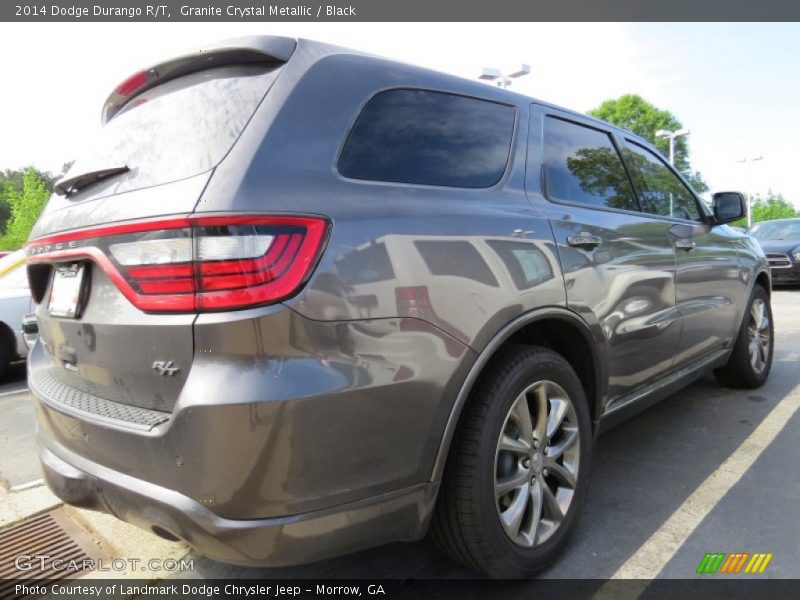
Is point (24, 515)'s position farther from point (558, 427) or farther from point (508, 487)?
point (558, 427)

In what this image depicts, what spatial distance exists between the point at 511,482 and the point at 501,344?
1.63 ft

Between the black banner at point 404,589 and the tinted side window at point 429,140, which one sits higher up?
the tinted side window at point 429,140

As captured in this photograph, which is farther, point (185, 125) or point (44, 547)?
point (44, 547)

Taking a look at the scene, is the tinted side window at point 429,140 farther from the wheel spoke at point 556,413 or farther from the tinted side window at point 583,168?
the wheel spoke at point 556,413

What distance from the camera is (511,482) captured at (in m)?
1.88

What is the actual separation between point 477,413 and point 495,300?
1.25ft

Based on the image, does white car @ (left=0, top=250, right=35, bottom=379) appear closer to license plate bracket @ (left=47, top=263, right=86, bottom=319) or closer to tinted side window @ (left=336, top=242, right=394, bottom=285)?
license plate bracket @ (left=47, top=263, right=86, bottom=319)

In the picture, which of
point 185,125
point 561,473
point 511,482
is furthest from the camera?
point 561,473

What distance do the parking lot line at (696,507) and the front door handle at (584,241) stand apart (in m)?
1.26

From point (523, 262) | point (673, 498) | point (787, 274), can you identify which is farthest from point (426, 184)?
point (787, 274)

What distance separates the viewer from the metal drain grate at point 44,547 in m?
2.21

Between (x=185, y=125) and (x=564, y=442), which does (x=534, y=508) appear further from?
(x=185, y=125)

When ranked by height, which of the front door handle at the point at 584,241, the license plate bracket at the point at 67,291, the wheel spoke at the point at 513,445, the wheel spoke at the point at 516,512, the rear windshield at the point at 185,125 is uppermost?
the rear windshield at the point at 185,125
